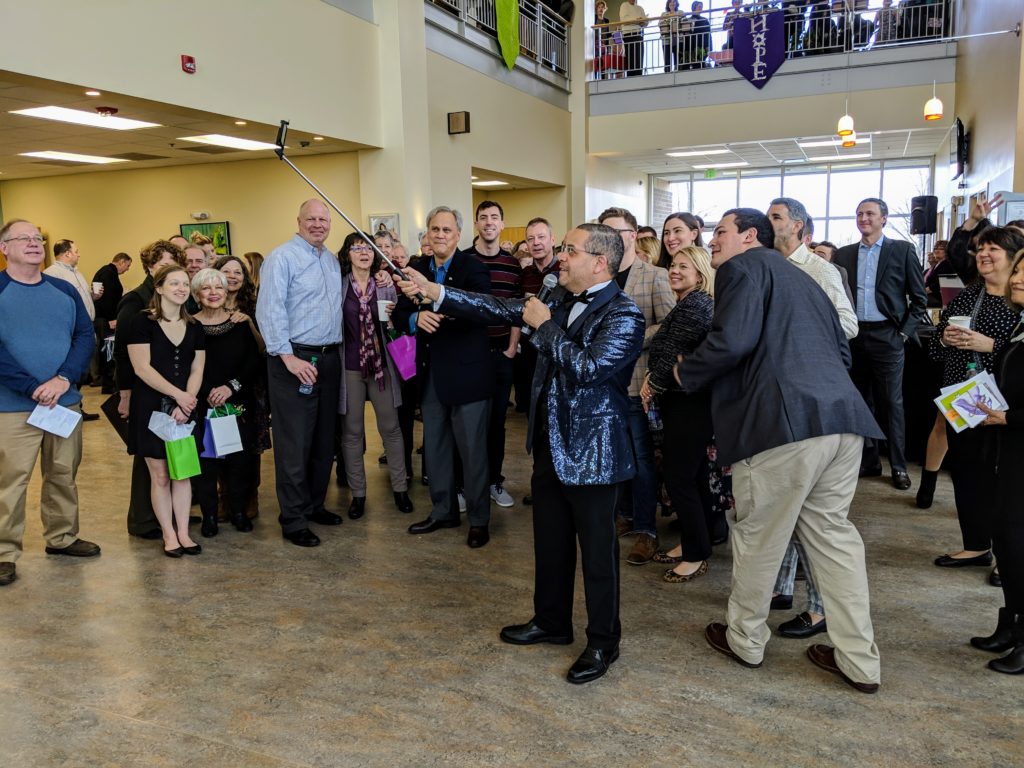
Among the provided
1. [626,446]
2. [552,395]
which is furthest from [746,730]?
[552,395]

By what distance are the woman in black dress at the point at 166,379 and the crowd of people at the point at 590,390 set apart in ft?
0.04

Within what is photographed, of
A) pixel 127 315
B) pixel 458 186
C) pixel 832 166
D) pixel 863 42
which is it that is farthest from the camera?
pixel 832 166

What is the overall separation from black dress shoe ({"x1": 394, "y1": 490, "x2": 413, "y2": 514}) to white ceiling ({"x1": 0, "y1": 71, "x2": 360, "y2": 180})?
3847 mm

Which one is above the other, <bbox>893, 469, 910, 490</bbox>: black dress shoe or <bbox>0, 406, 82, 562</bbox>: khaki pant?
<bbox>0, 406, 82, 562</bbox>: khaki pant

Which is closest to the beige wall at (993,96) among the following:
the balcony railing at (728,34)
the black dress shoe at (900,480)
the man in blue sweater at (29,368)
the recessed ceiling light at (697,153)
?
the balcony railing at (728,34)

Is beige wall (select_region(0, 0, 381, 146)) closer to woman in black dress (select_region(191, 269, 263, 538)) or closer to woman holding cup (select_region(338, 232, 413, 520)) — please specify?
woman in black dress (select_region(191, 269, 263, 538))

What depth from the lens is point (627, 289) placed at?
399 cm

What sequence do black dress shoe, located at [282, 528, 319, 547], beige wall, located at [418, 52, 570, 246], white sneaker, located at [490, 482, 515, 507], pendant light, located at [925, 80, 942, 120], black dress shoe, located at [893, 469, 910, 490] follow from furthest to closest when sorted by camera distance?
beige wall, located at [418, 52, 570, 246], pendant light, located at [925, 80, 942, 120], black dress shoe, located at [893, 469, 910, 490], white sneaker, located at [490, 482, 515, 507], black dress shoe, located at [282, 528, 319, 547]

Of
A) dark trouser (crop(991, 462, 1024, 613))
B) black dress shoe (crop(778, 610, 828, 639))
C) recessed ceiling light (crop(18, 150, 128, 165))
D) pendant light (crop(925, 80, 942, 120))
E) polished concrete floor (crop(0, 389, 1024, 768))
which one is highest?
pendant light (crop(925, 80, 942, 120))

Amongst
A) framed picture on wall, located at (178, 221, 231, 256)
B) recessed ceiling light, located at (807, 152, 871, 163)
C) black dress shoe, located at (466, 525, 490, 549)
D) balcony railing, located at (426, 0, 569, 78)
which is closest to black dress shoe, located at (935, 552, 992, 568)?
black dress shoe, located at (466, 525, 490, 549)

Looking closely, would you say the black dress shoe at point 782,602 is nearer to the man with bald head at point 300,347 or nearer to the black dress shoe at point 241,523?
the man with bald head at point 300,347

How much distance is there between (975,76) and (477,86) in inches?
247

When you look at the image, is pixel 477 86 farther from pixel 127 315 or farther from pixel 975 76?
pixel 127 315

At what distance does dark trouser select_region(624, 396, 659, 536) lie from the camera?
3.90 metres
